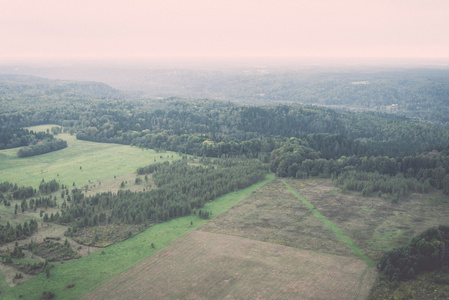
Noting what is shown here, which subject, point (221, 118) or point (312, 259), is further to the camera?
point (221, 118)

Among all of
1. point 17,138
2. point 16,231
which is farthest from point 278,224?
point 17,138

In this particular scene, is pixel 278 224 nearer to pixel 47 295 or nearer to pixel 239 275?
pixel 239 275

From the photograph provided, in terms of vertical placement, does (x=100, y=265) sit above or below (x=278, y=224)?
above

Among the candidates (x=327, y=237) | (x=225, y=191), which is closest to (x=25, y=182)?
(x=225, y=191)

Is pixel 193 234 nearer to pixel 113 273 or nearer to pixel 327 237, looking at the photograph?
pixel 113 273

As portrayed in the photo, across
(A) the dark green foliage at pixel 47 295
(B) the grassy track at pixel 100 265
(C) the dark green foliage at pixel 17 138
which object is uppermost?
(C) the dark green foliage at pixel 17 138

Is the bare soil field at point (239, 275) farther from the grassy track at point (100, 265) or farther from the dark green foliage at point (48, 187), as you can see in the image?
the dark green foliage at point (48, 187)

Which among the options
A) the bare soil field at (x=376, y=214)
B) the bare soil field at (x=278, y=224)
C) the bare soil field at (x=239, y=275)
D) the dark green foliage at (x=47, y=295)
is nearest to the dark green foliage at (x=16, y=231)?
the dark green foliage at (x=47, y=295)
